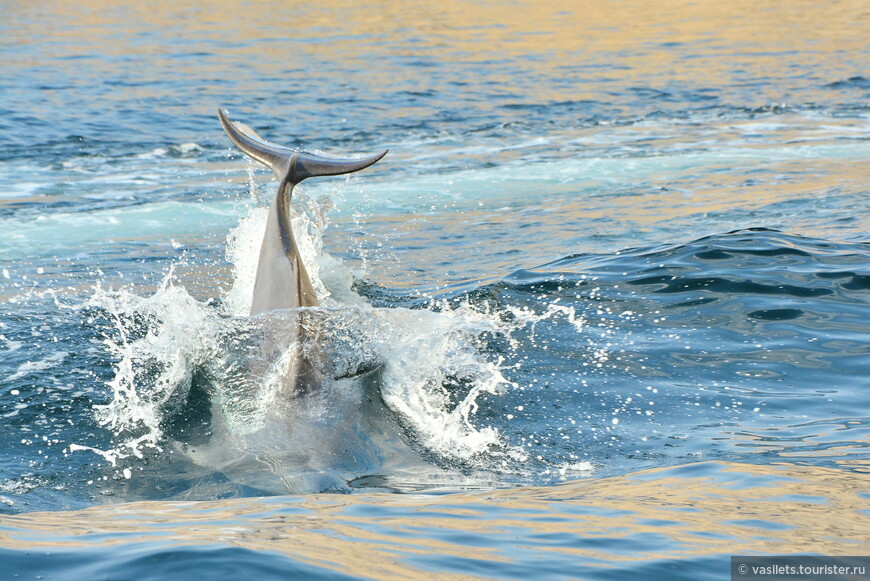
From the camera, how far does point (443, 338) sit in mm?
7191

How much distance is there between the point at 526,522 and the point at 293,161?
375 cm

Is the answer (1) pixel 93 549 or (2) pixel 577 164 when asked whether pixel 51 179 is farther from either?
(1) pixel 93 549

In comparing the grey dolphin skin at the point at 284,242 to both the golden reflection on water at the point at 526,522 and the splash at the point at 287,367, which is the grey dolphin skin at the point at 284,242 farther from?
the golden reflection on water at the point at 526,522

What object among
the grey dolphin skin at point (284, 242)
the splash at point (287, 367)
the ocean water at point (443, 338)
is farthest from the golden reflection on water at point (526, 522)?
the grey dolphin skin at point (284, 242)

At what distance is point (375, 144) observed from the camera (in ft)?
59.5

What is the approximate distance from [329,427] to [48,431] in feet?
6.33

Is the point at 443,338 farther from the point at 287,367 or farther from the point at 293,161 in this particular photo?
the point at 293,161

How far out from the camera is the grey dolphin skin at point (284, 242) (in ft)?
21.9

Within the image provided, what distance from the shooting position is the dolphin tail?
7.34m

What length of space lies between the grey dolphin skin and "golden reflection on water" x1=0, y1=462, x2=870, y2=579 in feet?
5.87

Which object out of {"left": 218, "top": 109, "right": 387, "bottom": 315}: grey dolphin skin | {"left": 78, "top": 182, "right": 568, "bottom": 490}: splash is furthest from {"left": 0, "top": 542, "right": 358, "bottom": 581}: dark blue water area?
{"left": 218, "top": 109, "right": 387, "bottom": 315}: grey dolphin skin

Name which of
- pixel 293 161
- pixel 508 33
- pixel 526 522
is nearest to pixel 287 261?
pixel 293 161

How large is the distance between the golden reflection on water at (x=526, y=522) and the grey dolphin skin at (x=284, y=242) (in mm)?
1789

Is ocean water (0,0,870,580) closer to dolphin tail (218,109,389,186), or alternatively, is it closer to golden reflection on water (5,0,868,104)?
dolphin tail (218,109,389,186)
